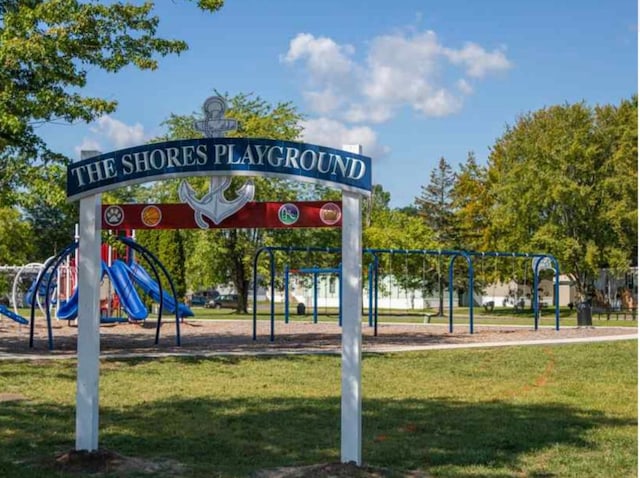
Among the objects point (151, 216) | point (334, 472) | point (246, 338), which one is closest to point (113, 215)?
point (151, 216)

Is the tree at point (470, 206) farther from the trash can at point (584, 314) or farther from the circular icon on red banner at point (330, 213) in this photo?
the circular icon on red banner at point (330, 213)

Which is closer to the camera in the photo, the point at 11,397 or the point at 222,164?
the point at 222,164

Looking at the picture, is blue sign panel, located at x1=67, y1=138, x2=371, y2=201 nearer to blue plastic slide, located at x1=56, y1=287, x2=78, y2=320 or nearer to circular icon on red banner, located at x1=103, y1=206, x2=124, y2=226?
circular icon on red banner, located at x1=103, y1=206, x2=124, y2=226

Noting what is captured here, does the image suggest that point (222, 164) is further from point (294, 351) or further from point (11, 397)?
point (294, 351)

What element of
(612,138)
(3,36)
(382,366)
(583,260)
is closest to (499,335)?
(382,366)

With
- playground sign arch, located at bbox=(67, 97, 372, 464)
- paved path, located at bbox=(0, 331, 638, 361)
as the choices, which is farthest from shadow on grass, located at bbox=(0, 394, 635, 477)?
paved path, located at bbox=(0, 331, 638, 361)

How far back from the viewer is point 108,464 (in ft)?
23.4

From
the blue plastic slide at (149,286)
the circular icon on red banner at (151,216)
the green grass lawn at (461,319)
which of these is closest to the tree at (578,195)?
the green grass lawn at (461,319)

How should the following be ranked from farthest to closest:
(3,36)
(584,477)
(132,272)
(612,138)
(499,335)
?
(612,138)
(132,272)
(499,335)
(3,36)
(584,477)

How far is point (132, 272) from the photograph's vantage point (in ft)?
84.1

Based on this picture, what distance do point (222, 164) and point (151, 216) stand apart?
3.77 meters

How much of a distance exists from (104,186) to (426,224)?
47.5 m

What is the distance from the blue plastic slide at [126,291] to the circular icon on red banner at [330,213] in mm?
16006

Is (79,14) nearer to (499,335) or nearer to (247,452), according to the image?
(247,452)
